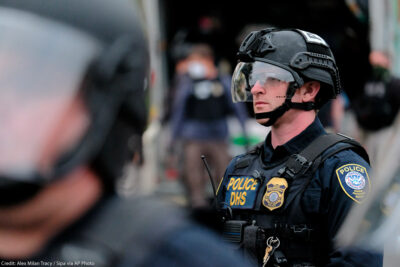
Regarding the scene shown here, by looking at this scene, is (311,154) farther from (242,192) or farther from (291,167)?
(242,192)

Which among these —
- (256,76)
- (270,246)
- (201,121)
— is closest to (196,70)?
(201,121)

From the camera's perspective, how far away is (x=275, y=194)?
303 cm

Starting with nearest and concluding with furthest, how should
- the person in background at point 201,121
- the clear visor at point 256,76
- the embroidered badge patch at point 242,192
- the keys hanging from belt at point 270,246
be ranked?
the keys hanging from belt at point 270,246
the embroidered badge patch at point 242,192
the clear visor at point 256,76
the person in background at point 201,121

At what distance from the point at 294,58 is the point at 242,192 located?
0.66 m

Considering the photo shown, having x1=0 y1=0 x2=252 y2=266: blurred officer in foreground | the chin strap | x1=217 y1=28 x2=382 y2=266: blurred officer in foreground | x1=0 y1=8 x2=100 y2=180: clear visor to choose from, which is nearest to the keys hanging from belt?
x1=217 y1=28 x2=382 y2=266: blurred officer in foreground

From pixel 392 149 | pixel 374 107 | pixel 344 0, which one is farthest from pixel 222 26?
pixel 392 149

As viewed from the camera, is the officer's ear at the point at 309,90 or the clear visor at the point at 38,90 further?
the officer's ear at the point at 309,90

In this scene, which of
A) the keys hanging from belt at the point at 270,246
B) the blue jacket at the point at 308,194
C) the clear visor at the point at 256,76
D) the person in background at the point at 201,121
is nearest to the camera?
the blue jacket at the point at 308,194

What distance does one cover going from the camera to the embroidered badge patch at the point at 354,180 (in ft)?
9.32

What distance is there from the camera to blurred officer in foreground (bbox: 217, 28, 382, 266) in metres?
2.88

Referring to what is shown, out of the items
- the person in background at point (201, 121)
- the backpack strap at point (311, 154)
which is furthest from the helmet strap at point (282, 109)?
the person in background at point (201, 121)

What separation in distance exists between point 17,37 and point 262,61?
2.01 metres

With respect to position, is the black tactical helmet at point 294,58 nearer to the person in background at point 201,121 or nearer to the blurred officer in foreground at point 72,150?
the blurred officer in foreground at point 72,150

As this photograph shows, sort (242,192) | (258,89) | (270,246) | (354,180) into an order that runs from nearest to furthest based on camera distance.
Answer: (354,180) → (270,246) → (242,192) → (258,89)
